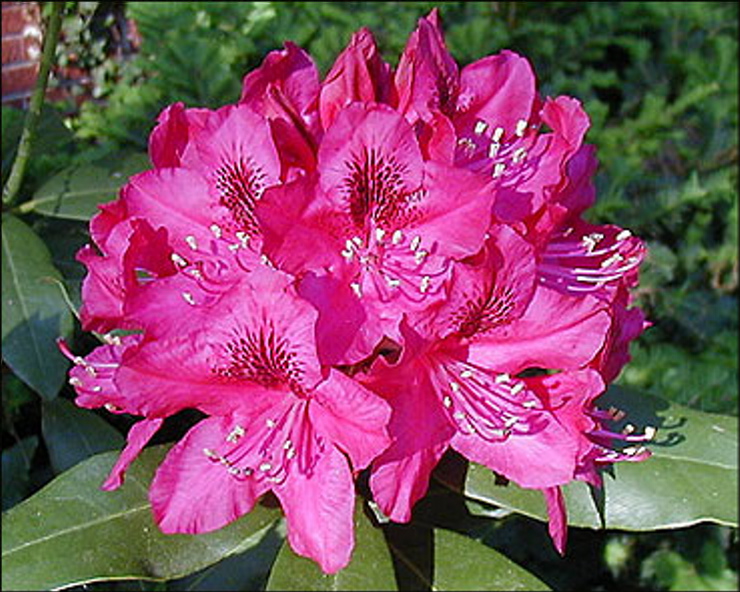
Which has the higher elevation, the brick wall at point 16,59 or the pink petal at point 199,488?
the pink petal at point 199,488

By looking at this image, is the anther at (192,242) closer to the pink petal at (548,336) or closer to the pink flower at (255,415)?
the pink flower at (255,415)

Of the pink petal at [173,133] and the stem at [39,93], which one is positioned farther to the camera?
the stem at [39,93]

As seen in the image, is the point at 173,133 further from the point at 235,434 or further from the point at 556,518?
the point at 556,518

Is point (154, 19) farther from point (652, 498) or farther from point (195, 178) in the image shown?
point (652, 498)

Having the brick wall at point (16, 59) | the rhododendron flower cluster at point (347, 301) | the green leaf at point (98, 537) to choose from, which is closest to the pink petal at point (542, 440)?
the rhododendron flower cluster at point (347, 301)

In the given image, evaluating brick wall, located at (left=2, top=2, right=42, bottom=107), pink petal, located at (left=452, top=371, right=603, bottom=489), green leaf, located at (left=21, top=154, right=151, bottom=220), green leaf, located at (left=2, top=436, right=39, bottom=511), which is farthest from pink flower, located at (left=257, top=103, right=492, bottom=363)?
brick wall, located at (left=2, top=2, right=42, bottom=107)

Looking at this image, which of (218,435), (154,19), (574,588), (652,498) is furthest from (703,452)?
(154,19)

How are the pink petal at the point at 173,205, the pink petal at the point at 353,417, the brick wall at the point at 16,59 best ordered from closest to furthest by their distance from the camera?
the pink petal at the point at 353,417 → the pink petal at the point at 173,205 → the brick wall at the point at 16,59
